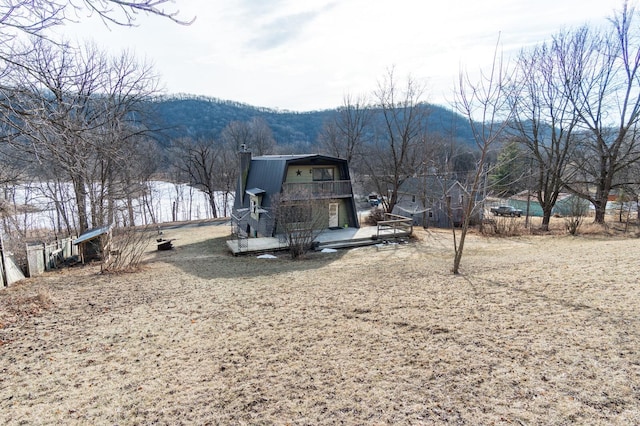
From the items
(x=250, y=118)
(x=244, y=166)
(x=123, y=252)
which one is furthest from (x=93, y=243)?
(x=250, y=118)

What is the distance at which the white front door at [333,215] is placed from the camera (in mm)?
21062

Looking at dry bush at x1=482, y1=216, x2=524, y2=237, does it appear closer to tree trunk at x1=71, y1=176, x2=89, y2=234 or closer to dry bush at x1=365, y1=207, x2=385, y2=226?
dry bush at x1=365, y1=207, x2=385, y2=226

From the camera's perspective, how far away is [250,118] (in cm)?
8500

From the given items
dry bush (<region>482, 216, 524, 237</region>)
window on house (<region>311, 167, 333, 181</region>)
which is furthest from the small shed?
dry bush (<region>482, 216, 524, 237</region>)

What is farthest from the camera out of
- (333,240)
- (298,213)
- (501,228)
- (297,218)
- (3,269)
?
(501,228)

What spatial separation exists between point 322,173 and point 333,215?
2.81 metres

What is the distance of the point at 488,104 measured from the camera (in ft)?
26.9

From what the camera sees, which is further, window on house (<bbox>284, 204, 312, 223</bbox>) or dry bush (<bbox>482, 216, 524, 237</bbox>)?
dry bush (<bbox>482, 216, 524, 237</bbox>)

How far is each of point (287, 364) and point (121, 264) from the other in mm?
9685

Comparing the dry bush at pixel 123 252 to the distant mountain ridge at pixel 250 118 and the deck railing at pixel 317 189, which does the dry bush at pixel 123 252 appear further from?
the distant mountain ridge at pixel 250 118

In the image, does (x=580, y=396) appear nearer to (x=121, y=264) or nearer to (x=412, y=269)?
(x=412, y=269)

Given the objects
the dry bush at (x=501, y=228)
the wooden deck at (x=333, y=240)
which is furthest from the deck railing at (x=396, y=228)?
the dry bush at (x=501, y=228)

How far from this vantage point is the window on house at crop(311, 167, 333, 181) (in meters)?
20.6

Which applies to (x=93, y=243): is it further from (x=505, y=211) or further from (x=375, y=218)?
(x=505, y=211)
